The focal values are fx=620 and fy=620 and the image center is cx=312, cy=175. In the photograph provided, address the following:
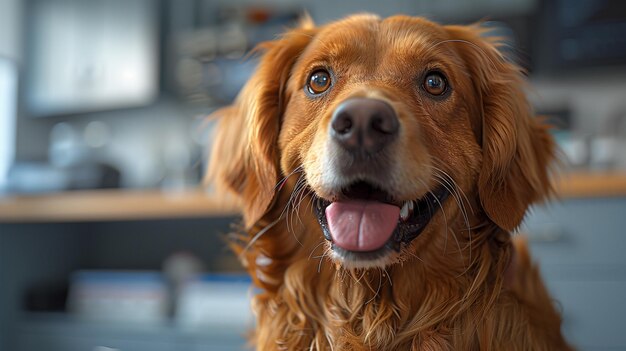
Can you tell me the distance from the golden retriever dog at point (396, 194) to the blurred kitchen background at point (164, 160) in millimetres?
970

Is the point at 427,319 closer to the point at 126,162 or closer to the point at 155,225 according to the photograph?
the point at 155,225

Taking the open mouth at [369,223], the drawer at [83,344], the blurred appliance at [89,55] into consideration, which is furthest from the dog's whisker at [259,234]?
the blurred appliance at [89,55]

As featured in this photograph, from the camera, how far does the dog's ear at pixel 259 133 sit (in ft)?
3.90

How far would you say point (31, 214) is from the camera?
9.82 feet

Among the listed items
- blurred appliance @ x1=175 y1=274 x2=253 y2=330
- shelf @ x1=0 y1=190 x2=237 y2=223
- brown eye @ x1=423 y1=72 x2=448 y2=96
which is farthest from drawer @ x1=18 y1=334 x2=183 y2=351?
brown eye @ x1=423 y1=72 x2=448 y2=96

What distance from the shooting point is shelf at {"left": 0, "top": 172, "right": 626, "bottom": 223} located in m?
2.63

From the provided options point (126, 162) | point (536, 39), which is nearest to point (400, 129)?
point (536, 39)

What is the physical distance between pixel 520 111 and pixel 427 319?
0.42 meters

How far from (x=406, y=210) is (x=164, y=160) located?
2.85 meters

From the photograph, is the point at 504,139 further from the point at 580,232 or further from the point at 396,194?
the point at 580,232

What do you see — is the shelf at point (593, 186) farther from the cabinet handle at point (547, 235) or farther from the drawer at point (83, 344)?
the drawer at point (83, 344)

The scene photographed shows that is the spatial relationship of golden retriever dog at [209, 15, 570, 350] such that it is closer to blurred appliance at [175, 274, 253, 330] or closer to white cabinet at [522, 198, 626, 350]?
white cabinet at [522, 198, 626, 350]

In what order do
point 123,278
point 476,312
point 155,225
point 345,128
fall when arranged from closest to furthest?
point 345,128
point 476,312
point 123,278
point 155,225

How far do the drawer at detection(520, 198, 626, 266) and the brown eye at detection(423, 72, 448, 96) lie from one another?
1.23m
